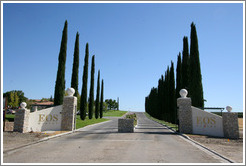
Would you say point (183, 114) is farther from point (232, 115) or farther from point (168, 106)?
point (168, 106)

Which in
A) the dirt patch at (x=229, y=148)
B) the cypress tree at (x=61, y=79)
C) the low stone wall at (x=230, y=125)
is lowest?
the dirt patch at (x=229, y=148)

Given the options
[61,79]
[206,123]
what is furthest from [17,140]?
[206,123]

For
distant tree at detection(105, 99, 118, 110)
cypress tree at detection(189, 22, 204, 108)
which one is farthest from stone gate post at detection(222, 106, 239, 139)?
distant tree at detection(105, 99, 118, 110)

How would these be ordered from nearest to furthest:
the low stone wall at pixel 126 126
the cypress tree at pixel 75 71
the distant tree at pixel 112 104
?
the low stone wall at pixel 126 126, the cypress tree at pixel 75 71, the distant tree at pixel 112 104

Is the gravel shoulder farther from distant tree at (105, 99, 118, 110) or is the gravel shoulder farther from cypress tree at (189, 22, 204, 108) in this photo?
distant tree at (105, 99, 118, 110)

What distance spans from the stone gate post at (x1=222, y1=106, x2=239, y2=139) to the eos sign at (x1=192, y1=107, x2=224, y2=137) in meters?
0.35

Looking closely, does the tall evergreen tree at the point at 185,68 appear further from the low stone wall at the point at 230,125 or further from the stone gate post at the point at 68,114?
the stone gate post at the point at 68,114

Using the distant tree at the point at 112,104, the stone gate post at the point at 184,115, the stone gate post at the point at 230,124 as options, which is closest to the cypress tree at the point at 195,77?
the stone gate post at the point at 184,115

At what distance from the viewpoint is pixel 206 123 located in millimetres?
14344

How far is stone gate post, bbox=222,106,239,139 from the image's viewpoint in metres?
13.0

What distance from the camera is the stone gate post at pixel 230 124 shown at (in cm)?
1301

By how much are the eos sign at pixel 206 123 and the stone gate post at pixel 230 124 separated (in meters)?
0.35

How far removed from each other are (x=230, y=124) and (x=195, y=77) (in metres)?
9.24

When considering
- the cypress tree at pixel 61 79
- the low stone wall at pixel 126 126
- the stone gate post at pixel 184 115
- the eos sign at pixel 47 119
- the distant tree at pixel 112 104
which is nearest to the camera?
the eos sign at pixel 47 119
